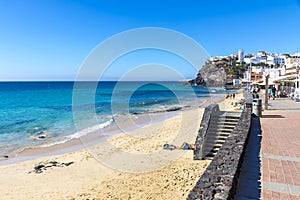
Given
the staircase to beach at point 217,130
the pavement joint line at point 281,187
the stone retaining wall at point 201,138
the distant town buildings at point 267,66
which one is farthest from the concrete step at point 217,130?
the distant town buildings at point 267,66

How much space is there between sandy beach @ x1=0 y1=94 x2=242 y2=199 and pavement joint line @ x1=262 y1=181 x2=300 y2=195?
2259 millimetres

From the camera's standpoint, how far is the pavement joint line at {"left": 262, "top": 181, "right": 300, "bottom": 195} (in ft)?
11.3

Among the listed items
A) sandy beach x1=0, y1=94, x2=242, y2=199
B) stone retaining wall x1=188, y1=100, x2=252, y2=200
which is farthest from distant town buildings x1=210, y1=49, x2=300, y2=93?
stone retaining wall x1=188, y1=100, x2=252, y2=200

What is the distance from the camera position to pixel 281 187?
3.56m

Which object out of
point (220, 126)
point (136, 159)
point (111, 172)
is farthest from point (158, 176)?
point (220, 126)

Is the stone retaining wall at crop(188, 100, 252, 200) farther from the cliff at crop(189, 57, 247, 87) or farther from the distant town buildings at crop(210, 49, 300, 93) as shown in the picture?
the cliff at crop(189, 57, 247, 87)

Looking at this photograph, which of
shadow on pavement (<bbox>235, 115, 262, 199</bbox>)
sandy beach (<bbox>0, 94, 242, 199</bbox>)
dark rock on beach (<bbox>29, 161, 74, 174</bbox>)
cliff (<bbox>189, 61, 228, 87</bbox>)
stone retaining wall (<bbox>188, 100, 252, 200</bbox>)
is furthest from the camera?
cliff (<bbox>189, 61, 228, 87</bbox>)

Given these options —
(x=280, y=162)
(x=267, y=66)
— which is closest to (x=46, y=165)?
(x=280, y=162)

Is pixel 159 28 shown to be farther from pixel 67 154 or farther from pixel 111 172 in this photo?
pixel 67 154

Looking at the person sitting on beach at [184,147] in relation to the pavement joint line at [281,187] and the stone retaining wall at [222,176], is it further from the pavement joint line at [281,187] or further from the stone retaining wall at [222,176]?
the pavement joint line at [281,187]

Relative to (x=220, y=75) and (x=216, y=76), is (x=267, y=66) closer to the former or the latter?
(x=220, y=75)

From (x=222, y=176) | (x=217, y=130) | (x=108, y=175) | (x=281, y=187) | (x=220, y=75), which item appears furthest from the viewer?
(x=220, y=75)

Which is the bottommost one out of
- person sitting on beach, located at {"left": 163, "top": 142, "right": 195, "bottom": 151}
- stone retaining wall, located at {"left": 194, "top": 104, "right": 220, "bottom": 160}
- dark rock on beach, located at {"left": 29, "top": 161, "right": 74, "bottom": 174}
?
dark rock on beach, located at {"left": 29, "top": 161, "right": 74, "bottom": 174}

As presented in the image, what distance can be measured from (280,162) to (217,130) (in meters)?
3.66
